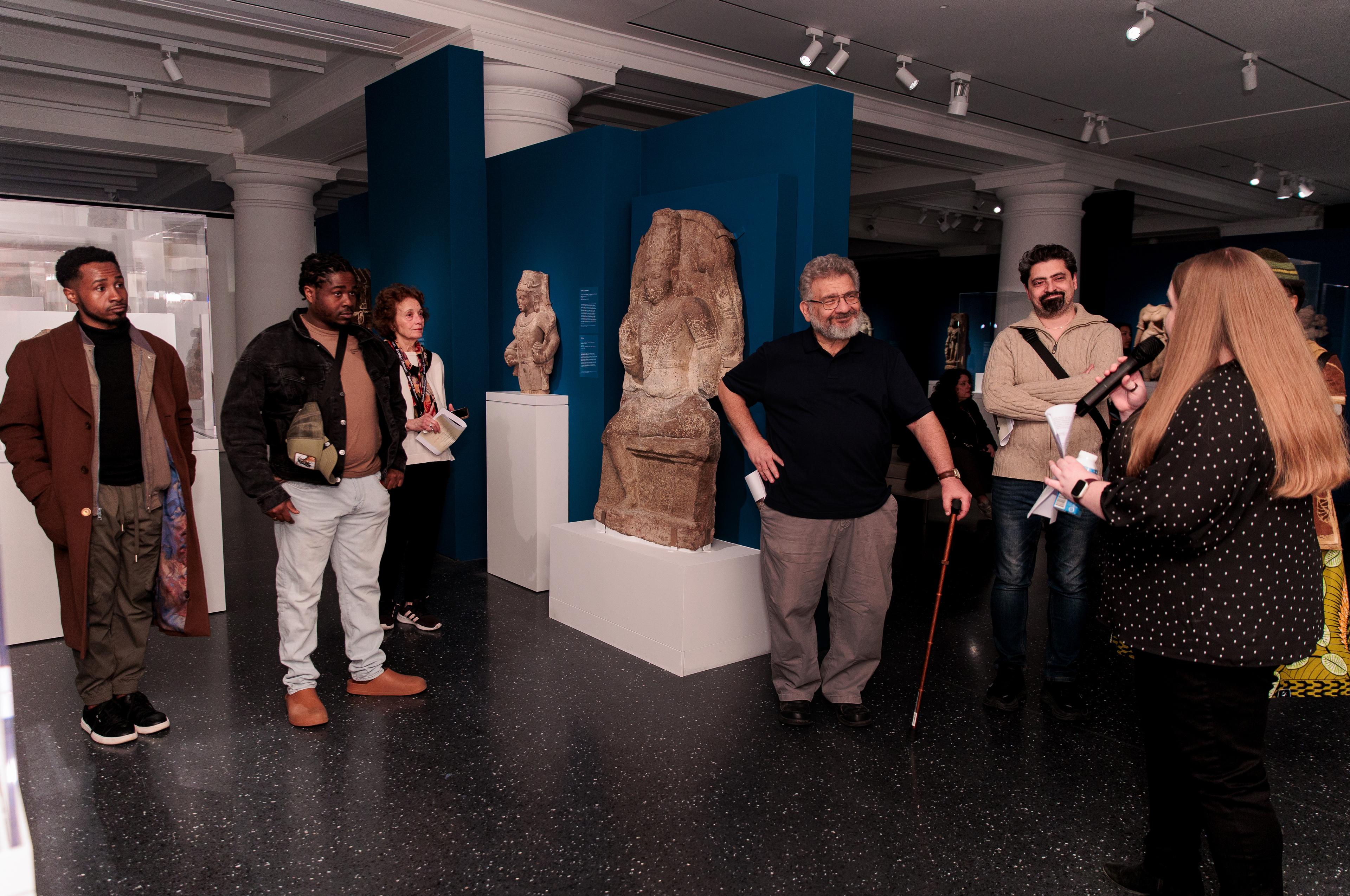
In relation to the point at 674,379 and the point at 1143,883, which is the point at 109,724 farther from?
the point at 1143,883

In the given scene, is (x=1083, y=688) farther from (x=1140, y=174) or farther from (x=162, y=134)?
(x=162, y=134)

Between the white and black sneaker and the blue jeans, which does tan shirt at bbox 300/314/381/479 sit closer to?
the white and black sneaker

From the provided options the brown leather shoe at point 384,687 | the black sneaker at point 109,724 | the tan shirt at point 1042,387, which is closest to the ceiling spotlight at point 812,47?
the tan shirt at point 1042,387

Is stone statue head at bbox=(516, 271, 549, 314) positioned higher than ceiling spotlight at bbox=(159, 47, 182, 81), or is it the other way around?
ceiling spotlight at bbox=(159, 47, 182, 81)

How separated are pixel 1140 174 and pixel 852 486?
398 inches

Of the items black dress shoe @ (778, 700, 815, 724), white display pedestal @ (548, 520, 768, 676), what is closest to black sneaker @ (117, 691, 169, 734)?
white display pedestal @ (548, 520, 768, 676)

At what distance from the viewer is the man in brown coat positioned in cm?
314

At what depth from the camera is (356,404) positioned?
3453mm

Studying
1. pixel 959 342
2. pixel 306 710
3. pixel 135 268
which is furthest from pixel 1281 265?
pixel 959 342

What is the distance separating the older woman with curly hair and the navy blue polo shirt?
1.89 metres

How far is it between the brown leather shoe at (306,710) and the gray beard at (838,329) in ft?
7.51

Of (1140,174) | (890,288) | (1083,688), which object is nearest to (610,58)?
(1083,688)

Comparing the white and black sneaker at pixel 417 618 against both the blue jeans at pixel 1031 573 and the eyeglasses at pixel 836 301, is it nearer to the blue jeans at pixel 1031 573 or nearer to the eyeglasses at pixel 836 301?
the eyeglasses at pixel 836 301

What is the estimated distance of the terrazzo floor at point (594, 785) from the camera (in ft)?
8.30
